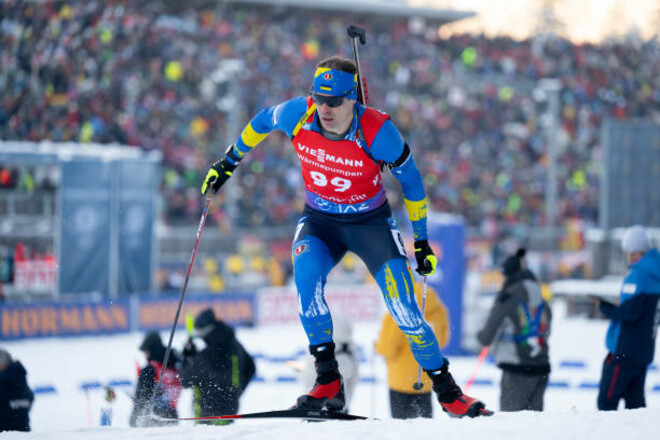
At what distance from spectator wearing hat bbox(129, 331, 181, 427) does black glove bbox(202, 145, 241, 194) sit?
1375 mm

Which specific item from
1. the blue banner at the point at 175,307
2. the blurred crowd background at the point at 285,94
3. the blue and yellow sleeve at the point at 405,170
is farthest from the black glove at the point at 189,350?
the blurred crowd background at the point at 285,94

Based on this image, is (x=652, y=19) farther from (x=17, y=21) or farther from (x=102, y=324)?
(x=102, y=324)

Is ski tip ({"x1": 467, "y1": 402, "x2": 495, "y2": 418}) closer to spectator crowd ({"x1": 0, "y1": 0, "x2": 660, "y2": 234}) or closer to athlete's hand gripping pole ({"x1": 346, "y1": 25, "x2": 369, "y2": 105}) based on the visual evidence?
athlete's hand gripping pole ({"x1": 346, "y1": 25, "x2": 369, "y2": 105})

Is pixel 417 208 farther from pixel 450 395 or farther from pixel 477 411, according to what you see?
pixel 477 411

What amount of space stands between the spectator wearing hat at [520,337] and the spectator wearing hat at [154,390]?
2.55 m

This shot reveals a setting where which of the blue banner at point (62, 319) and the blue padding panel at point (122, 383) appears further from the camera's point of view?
the blue banner at point (62, 319)

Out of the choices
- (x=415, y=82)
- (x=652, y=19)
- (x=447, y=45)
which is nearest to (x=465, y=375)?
(x=415, y=82)

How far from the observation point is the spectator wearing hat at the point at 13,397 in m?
6.15

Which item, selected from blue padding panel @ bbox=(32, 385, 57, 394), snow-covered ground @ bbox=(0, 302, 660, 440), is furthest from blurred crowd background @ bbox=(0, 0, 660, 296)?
blue padding panel @ bbox=(32, 385, 57, 394)

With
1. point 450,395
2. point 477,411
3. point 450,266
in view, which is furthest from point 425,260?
point 450,266

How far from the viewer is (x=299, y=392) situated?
11.1 meters

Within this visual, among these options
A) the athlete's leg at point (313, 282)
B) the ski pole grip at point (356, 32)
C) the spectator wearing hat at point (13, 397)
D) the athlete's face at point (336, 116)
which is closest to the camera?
the athlete's face at point (336, 116)

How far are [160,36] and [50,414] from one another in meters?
18.2

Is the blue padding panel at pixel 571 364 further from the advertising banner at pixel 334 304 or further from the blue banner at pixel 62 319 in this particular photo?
the blue banner at pixel 62 319
